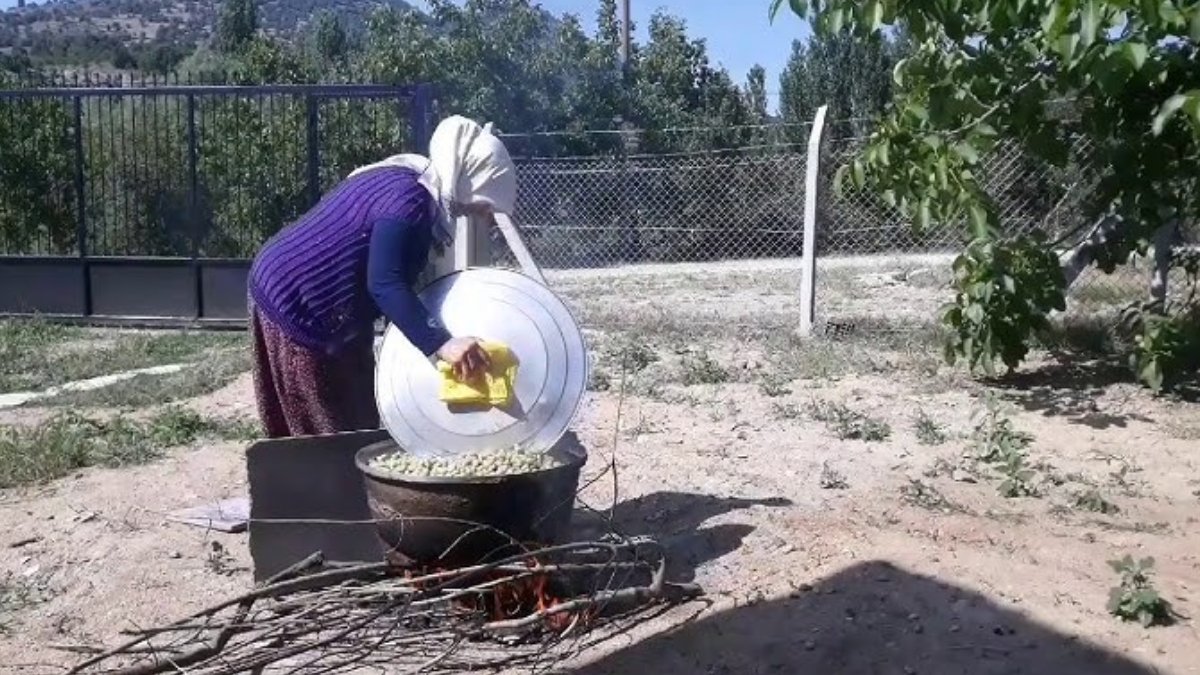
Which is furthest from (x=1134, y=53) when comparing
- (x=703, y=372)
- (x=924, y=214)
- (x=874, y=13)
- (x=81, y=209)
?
(x=81, y=209)

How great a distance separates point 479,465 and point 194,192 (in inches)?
306

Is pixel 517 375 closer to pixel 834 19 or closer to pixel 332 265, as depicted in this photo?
pixel 332 265

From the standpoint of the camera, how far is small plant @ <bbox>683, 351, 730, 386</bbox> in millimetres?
8031

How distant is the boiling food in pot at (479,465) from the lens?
4406 mm

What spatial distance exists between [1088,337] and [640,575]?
5026mm

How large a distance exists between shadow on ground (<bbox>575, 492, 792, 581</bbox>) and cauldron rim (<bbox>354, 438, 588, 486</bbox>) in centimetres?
59

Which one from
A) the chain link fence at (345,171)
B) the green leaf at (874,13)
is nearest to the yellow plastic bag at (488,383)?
the green leaf at (874,13)

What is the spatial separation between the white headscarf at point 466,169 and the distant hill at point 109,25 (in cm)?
3409

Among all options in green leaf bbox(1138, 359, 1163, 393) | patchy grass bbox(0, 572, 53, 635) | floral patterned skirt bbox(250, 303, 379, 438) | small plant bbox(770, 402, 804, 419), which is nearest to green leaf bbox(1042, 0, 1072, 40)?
floral patterned skirt bbox(250, 303, 379, 438)

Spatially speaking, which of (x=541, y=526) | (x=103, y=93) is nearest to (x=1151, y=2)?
(x=541, y=526)

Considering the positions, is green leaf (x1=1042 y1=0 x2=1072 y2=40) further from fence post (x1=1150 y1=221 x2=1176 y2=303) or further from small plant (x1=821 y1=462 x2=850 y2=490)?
fence post (x1=1150 y1=221 x2=1176 y2=303)

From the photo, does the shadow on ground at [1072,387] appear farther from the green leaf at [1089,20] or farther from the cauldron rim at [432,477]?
the green leaf at [1089,20]

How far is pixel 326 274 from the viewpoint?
4.74 m

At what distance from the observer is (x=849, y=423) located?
22.6 ft
